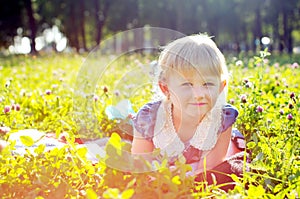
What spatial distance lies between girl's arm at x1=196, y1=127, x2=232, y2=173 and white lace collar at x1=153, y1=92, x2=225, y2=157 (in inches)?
1.3

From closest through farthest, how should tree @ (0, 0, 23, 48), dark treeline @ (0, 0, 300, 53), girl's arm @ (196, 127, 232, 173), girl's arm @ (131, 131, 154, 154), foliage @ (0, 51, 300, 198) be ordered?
foliage @ (0, 51, 300, 198) → girl's arm @ (196, 127, 232, 173) → girl's arm @ (131, 131, 154, 154) → dark treeline @ (0, 0, 300, 53) → tree @ (0, 0, 23, 48)

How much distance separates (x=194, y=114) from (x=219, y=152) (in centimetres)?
28

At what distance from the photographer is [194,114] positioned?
2.88 metres

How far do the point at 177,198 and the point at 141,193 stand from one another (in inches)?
6.7

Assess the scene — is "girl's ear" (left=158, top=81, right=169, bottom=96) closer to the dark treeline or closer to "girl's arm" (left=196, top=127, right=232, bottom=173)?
"girl's arm" (left=196, top=127, right=232, bottom=173)

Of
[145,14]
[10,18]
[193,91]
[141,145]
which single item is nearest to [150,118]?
[141,145]

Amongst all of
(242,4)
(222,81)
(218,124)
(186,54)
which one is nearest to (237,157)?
(218,124)

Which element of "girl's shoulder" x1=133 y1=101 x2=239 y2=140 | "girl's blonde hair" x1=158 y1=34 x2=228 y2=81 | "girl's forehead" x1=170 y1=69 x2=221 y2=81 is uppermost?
"girl's blonde hair" x1=158 y1=34 x2=228 y2=81

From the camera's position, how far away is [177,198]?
2.09 m

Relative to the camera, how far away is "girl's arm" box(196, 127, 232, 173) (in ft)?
9.44

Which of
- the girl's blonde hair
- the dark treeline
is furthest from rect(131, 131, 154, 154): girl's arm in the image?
the dark treeline

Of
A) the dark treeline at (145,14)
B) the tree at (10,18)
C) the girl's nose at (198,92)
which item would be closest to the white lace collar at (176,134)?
the girl's nose at (198,92)

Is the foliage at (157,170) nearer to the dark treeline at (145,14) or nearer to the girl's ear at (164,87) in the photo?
the girl's ear at (164,87)

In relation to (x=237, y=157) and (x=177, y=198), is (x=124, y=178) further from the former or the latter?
(x=237, y=157)
